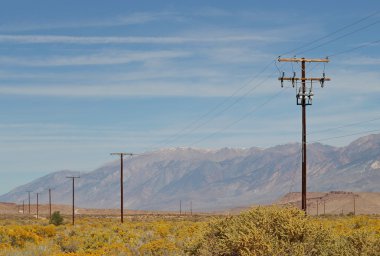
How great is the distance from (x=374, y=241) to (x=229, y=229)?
4.51m

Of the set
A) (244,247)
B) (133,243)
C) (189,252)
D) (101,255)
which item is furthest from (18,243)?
(244,247)

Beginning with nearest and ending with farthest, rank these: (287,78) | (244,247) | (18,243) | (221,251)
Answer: (244,247) → (221,251) → (18,243) → (287,78)

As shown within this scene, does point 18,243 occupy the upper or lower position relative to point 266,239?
lower

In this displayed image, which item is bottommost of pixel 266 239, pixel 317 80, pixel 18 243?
pixel 18 243

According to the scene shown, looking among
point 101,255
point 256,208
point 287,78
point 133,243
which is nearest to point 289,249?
point 256,208

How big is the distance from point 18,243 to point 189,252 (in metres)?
13.4

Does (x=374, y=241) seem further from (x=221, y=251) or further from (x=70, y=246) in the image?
(x=70, y=246)

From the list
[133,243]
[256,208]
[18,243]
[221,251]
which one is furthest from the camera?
[18,243]

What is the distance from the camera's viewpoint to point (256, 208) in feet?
68.2

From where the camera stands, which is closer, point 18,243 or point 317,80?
point 18,243

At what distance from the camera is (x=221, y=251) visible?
712 inches

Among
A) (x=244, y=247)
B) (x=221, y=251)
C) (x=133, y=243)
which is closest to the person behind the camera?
(x=244, y=247)

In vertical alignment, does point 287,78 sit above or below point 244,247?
above

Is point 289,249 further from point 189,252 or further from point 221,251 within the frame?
point 189,252
